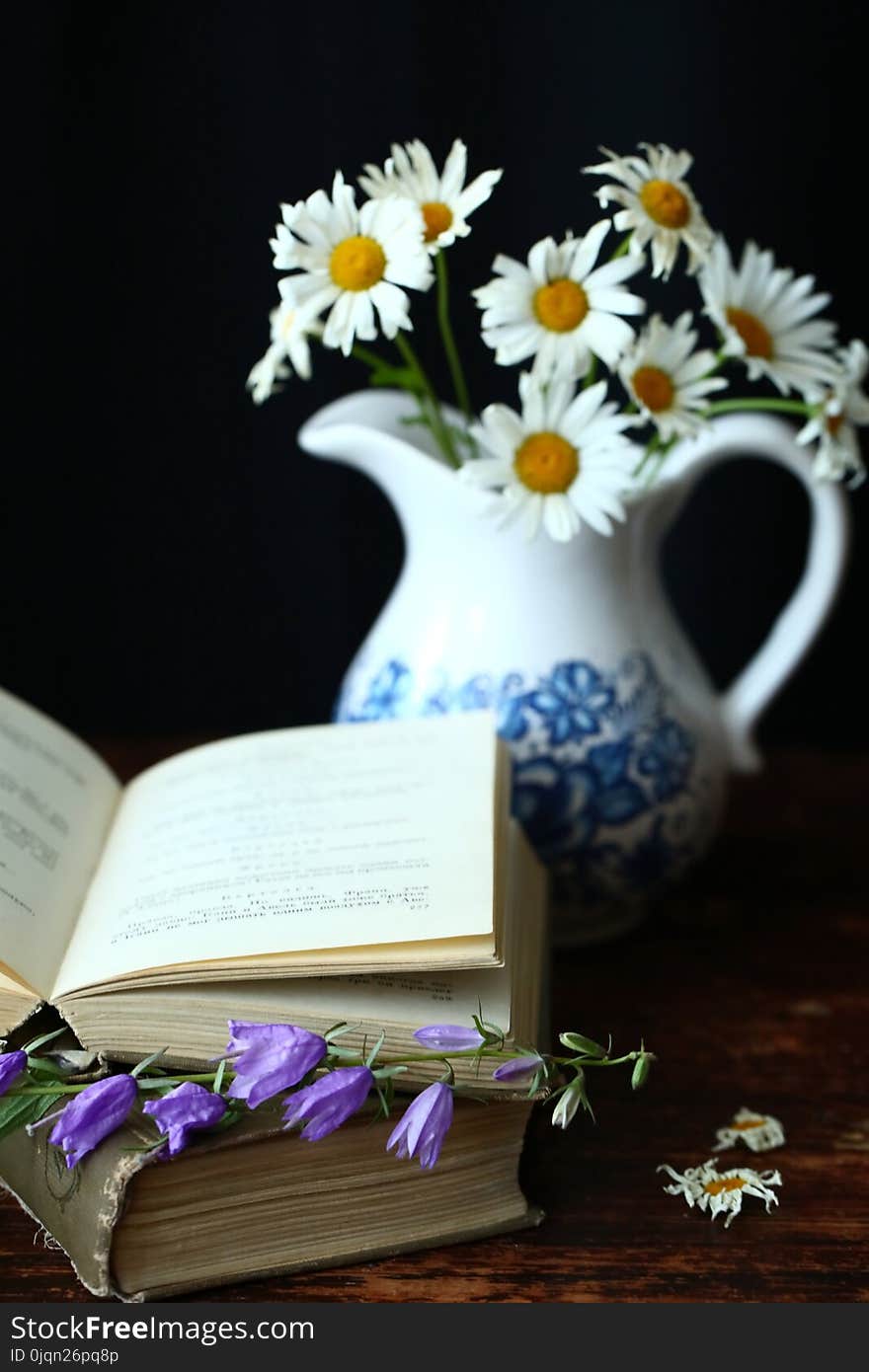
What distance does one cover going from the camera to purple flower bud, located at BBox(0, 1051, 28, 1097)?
0.55 m

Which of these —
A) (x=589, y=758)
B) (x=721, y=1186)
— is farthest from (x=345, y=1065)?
(x=589, y=758)

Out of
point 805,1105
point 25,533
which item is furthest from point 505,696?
point 25,533

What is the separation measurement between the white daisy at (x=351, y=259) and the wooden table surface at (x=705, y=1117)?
38 cm

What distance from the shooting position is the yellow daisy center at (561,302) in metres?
0.72

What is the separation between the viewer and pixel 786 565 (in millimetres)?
1355

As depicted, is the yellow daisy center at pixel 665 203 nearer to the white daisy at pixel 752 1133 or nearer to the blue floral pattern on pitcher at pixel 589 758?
the blue floral pattern on pitcher at pixel 589 758

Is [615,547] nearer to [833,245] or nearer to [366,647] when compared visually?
[366,647]

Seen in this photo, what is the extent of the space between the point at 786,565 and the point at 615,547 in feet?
1.87

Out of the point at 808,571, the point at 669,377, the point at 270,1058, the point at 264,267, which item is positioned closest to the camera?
the point at 270,1058

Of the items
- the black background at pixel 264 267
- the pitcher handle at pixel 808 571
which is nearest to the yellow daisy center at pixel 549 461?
the pitcher handle at pixel 808 571

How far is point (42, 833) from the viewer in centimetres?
70

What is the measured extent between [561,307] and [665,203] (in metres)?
0.07

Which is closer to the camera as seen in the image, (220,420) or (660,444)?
(660,444)

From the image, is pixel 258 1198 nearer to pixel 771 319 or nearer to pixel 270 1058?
pixel 270 1058
